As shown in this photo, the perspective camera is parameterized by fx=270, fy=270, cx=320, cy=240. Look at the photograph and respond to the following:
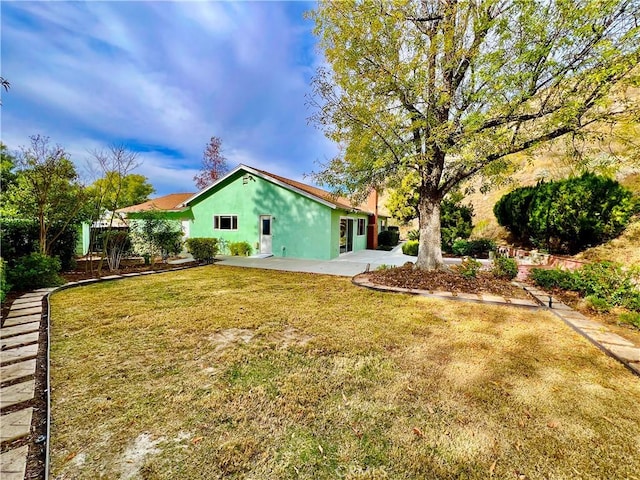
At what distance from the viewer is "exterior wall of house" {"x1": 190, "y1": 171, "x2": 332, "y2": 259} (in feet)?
44.6

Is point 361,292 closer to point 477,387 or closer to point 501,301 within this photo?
point 501,301

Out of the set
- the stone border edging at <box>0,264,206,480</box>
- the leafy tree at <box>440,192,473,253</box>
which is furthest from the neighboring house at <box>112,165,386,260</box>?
the stone border edging at <box>0,264,206,480</box>

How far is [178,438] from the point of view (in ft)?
7.36

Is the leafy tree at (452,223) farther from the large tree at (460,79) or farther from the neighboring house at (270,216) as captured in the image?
the large tree at (460,79)

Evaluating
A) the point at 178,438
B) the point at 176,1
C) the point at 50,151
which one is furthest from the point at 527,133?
the point at 50,151

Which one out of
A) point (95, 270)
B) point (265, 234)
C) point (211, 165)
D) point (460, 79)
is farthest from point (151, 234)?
point (211, 165)

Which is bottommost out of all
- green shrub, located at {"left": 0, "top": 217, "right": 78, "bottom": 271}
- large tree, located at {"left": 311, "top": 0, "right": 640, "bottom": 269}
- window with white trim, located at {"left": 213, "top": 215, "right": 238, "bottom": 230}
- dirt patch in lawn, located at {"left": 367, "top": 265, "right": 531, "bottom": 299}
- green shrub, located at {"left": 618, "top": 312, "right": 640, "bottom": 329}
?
green shrub, located at {"left": 618, "top": 312, "right": 640, "bottom": 329}

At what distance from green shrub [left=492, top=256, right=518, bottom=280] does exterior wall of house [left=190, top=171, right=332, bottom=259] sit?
7.18m

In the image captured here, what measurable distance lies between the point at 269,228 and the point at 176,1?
380 inches

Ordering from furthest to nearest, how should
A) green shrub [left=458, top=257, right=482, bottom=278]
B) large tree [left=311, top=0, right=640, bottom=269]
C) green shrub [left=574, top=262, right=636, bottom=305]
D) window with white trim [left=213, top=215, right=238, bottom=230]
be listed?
1. window with white trim [left=213, top=215, right=238, bottom=230]
2. green shrub [left=458, top=257, right=482, bottom=278]
3. large tree [left=311, top=0, right=640, bottom=269]
4. green shrub [left=574, top=262, right=636, bottom=305]

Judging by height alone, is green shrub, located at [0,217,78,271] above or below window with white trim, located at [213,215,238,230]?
below

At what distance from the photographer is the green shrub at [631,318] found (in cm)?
477

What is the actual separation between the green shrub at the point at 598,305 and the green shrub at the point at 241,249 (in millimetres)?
13269

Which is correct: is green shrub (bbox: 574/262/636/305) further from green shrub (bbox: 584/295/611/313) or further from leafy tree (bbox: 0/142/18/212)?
leafy tree (bbox: 0/142/18/212)
